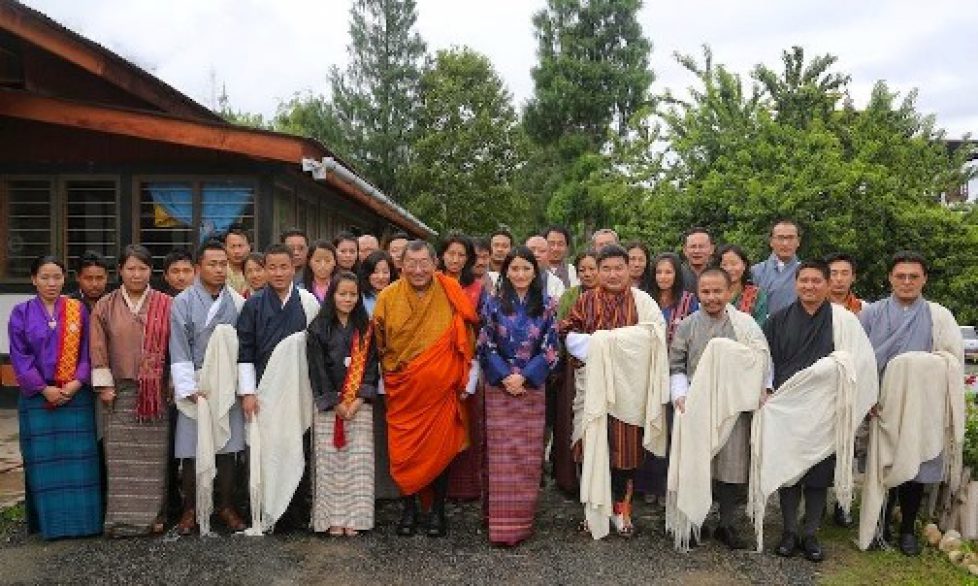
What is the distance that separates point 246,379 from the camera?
477cm

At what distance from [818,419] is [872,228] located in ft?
22.7

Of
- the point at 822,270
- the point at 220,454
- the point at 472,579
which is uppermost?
the point at 822,270

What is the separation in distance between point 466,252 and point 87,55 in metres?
4.73

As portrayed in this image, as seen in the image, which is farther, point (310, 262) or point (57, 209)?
point (57, 209)

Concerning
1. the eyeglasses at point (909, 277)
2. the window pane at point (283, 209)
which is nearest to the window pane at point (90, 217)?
the window pane at point (283, 209)

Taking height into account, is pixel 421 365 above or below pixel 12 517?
above

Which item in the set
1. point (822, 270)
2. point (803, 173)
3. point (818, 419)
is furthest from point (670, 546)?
point (803, 173)

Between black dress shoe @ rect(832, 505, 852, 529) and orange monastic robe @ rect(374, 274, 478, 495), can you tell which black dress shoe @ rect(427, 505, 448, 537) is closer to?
orange monastic robe @ rect(374, 274, 478, 495)

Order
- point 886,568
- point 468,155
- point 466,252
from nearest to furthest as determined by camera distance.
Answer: point 886,568 → point 466,252 → point 468,155

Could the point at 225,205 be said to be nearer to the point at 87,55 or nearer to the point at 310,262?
the point at 87,55

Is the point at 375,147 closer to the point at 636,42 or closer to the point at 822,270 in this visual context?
the point at 636,42

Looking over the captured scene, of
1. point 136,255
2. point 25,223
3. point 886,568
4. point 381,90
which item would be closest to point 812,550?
point 886,568

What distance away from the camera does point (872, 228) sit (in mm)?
10516

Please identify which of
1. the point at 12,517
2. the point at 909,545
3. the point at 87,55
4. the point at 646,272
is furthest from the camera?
the point at 87,55
